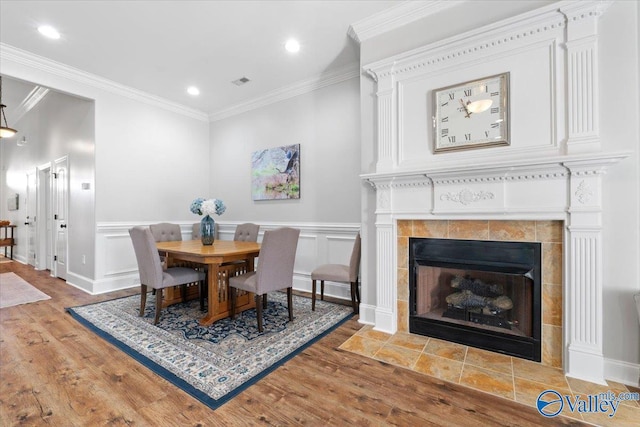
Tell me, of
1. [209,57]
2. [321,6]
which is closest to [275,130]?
[209,57]

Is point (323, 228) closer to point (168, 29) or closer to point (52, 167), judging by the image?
point (168, 29)

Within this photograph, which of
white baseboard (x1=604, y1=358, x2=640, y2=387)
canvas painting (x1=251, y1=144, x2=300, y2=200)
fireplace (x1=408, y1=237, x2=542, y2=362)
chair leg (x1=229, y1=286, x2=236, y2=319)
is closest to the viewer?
white baseboard (x1=604, y1=358, x2=640, y2=387)

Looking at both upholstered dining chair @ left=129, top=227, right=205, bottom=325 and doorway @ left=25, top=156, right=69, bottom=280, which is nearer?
upholstered dining chair @ left=129, top=227, right=205, bottom=325

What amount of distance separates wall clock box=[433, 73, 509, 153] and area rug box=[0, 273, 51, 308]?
5077mm

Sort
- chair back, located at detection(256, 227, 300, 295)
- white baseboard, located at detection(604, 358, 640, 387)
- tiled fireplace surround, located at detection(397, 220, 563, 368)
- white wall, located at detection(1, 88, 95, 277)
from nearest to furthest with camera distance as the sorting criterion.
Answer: white baseboard, located at detection(604, 358, 640, 387), tiled fireplace surround, located at detection(397, 220, 563, 368), chair back, located at detection(256, 227, 300, 295), white wall, located at detection(1, 88, 95, 277)

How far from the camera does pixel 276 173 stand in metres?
4.40

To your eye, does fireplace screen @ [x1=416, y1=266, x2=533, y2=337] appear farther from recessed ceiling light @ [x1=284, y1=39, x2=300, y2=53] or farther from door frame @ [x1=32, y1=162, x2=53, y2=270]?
door frame @ [x1=32, y1=162, x2=53, y2=270]

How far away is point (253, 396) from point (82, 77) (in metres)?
4.53

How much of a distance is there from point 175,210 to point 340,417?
4369 millimetres

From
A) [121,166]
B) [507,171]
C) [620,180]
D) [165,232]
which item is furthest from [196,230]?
[620,180]

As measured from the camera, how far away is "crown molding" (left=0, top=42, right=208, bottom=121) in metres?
3.25

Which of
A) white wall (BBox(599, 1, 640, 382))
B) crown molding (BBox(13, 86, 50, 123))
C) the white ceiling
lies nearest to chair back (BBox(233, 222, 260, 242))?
the white ceiling

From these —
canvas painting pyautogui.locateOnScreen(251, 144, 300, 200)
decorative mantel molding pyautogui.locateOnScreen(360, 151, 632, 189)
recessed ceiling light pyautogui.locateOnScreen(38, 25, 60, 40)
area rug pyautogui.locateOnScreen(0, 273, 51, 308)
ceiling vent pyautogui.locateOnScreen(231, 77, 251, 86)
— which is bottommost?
area rug pyautogui.locateOnScreen(0, 273, 51, 308)

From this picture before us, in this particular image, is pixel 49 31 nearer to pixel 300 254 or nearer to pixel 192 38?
pixel 192 38
